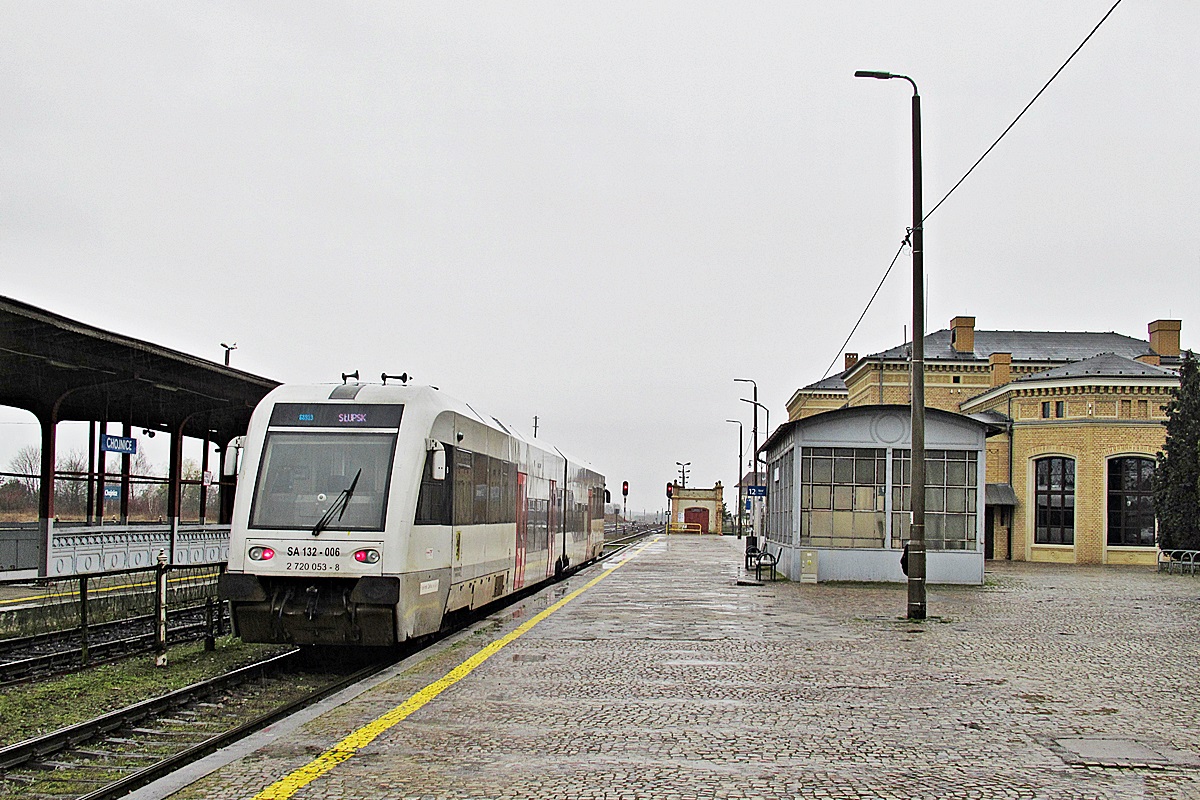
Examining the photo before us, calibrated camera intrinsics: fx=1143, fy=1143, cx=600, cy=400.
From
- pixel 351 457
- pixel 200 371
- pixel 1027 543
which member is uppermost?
pixel 200 371

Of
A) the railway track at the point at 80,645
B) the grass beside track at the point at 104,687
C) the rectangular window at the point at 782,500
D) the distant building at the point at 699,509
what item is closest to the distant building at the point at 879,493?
the rectangular window at the point at 782,500

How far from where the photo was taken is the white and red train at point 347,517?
11.8m

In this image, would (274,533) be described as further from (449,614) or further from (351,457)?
(449,614)

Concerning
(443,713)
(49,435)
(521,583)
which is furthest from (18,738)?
(49,435)

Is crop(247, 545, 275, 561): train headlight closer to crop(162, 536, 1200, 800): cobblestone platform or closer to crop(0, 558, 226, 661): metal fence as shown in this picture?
crop(0, 558, 226, 661): metal fence

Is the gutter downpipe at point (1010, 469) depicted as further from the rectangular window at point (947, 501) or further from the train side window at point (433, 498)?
the train side window at point (433, 498)

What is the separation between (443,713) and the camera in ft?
30.1

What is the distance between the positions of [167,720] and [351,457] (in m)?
3.50

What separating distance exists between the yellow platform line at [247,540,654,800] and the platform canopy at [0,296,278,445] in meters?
7.96

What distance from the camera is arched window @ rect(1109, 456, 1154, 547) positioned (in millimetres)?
44000

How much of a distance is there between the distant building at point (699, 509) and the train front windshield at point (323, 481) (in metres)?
80.7

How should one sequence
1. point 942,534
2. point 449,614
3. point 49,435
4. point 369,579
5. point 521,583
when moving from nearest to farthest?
point 369,579 < point 449,614 < point 521,583 < point 49,435 < point 942,534

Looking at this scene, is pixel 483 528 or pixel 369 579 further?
pixel 483 528

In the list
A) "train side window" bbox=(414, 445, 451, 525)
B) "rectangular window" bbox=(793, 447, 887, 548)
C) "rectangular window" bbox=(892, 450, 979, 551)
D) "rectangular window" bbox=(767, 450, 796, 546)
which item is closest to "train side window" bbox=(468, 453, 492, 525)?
"train side window" bbox=(414, 445, 451, 525)
